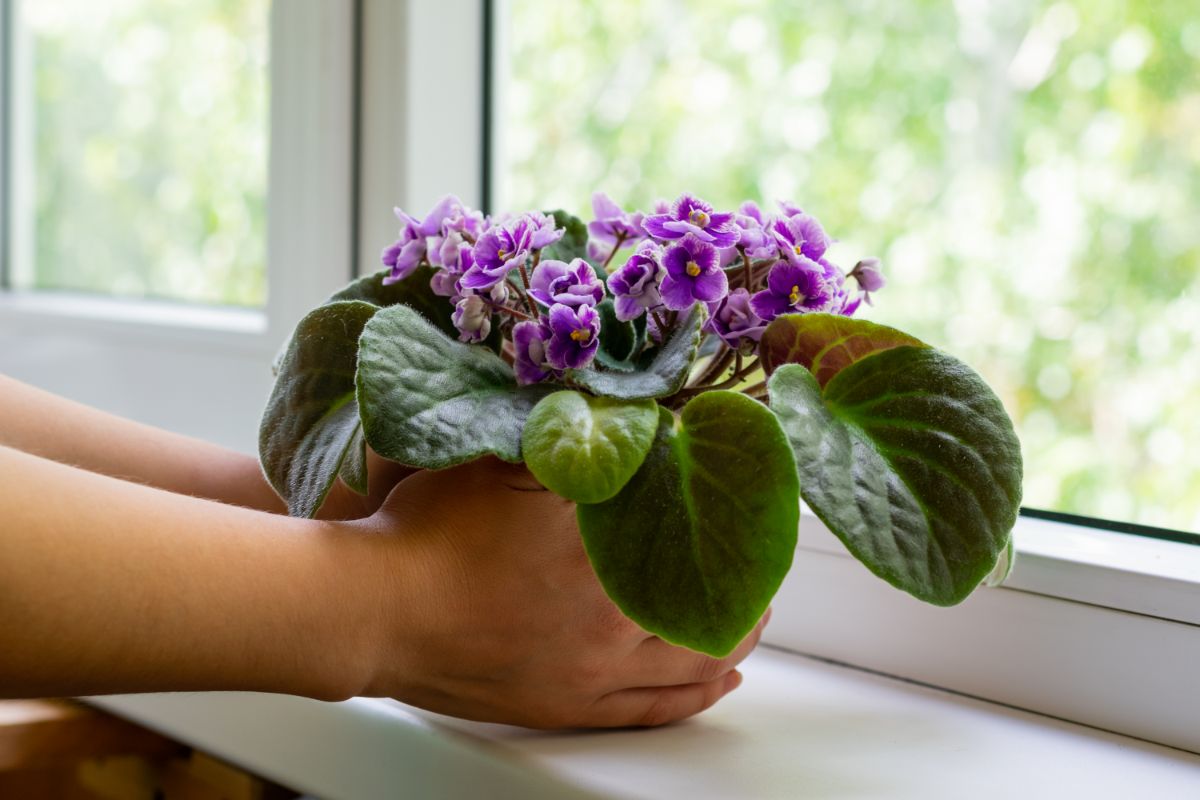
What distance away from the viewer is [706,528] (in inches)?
19.8

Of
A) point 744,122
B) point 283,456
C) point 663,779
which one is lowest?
point 663,779

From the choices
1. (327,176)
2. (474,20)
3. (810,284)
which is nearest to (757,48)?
(474,20)

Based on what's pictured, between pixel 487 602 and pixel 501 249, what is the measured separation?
18cm

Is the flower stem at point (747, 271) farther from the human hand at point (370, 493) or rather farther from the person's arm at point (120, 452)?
the person's arm at point (120, 452)

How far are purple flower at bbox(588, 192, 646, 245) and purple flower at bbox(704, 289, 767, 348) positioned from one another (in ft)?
0.32

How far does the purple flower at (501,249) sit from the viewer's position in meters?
0.56

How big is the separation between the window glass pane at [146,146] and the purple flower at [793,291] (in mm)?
1022

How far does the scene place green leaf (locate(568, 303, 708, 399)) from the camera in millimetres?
526

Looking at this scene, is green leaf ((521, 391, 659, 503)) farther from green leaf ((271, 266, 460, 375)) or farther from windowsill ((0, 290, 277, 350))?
windowsill ((0, 290, 277, 350))

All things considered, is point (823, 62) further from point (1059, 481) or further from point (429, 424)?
point (429, 424)

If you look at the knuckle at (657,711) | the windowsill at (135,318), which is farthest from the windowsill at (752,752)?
the windowsill at (135,318)

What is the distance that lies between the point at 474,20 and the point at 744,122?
1.48ft

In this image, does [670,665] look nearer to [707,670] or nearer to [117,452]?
[707,670]

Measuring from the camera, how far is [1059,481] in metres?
1.27
